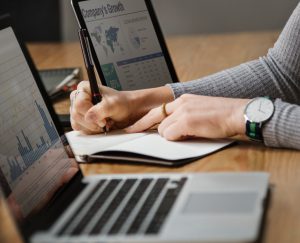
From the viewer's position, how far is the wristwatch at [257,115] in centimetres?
123

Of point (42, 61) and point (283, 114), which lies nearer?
point (283, 114)

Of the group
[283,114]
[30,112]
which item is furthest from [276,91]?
[30,112]

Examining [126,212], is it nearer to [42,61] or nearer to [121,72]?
[121,72]

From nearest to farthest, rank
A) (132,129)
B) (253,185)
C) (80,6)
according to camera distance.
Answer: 1. (253,185)
2. (132,129)
3. (80,6)

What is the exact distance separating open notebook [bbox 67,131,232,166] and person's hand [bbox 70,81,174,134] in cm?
4

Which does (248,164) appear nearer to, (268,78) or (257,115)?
(257,115)

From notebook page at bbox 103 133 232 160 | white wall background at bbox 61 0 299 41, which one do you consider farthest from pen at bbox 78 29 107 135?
white wall background at bbox 61 0 299 41

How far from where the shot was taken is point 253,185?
0.97 meters

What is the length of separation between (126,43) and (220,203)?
73cm

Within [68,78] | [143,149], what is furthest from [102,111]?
[68,78]

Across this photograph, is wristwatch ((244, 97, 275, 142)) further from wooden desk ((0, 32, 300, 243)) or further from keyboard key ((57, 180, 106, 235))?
keyboard key ((57, 180, 106, 235))

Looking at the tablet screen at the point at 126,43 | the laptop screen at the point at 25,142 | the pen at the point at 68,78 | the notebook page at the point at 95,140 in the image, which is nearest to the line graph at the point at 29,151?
the laptop screen at the point at 25,142

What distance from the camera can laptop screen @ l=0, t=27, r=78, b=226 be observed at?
3.22 ft

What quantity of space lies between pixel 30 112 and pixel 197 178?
306mm
